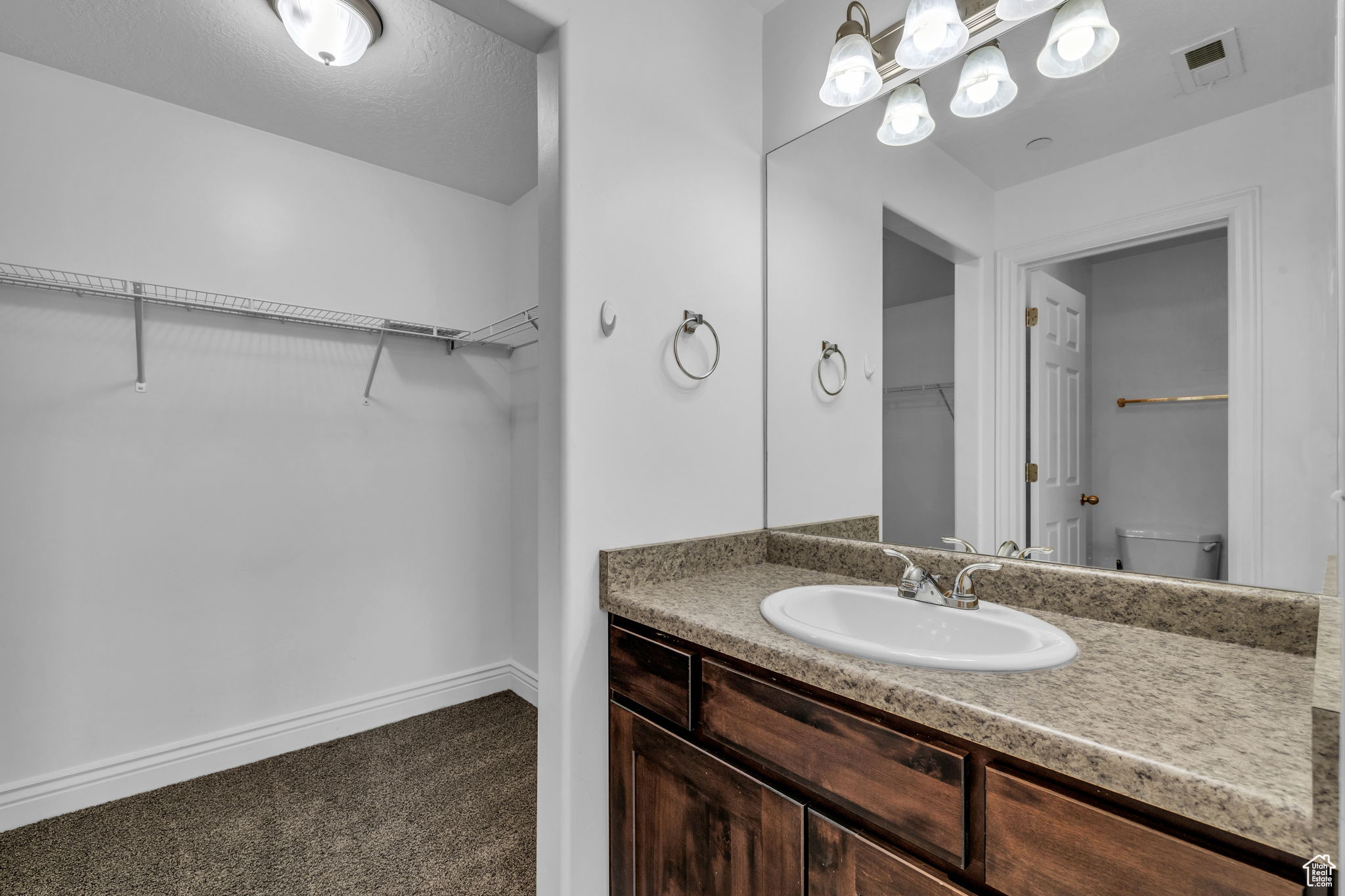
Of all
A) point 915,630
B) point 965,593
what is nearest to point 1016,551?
point 965,593

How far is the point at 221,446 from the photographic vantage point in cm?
212

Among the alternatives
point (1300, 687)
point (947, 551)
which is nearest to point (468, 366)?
point (947, 551)

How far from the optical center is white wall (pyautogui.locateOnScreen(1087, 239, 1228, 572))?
1.01 m

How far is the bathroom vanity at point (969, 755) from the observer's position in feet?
1.89

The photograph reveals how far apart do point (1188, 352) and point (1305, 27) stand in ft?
1.73

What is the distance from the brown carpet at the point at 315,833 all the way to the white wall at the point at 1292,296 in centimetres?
187

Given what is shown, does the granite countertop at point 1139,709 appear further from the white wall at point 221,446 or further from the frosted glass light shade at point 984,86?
the white wall at point 221,446

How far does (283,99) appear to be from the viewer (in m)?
1.98

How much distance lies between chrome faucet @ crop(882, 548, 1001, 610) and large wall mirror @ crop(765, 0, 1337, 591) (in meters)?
0.19

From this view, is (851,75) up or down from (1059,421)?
up

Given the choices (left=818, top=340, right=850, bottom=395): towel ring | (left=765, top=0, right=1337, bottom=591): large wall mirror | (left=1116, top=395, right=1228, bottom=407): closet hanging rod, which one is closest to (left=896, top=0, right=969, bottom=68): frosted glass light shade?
(left=765, top=0, right=1337, bottom=591): large wall mirror

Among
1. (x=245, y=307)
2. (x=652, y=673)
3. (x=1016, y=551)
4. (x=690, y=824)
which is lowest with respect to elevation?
(x=690, y=824)

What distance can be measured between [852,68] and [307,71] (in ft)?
5.60

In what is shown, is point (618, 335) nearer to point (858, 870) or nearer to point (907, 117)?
point (907, 117)
